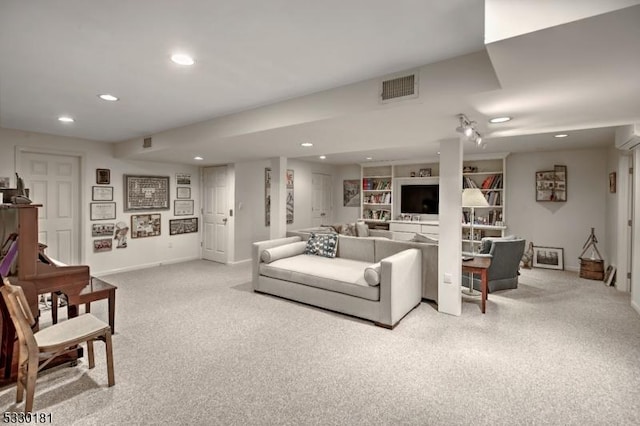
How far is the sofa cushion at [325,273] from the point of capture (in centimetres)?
353

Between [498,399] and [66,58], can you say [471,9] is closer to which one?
[498,399]

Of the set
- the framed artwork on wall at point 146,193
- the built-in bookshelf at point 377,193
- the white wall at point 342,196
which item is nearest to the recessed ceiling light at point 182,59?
the framed artwork on wall at point 146,193

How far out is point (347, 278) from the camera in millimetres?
3676

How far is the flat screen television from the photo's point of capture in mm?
6910

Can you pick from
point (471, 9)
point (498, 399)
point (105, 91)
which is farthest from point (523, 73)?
point (105, 91)

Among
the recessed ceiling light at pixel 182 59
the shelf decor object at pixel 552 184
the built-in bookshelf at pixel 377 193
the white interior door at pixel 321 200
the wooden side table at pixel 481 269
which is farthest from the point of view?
the white interior door at pixel 321 200

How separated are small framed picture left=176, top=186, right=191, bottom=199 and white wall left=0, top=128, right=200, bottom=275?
9 cm

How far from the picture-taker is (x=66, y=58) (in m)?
2.24

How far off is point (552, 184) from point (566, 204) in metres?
0.42

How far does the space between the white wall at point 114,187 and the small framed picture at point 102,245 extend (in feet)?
0.20

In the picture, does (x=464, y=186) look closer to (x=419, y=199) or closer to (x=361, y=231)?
(x=419, y=199)

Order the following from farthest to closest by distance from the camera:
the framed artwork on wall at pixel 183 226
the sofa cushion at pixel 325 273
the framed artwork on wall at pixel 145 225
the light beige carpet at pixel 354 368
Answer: the framed artwork on wall at pixel 183 226
the framed artwork on wall at pixel 145 225
the sofa cushion at pixel 325 273
the light beige carpet at pixel 354 368

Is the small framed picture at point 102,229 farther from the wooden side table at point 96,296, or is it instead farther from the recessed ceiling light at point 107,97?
the recessed ceiling light at point 107,97

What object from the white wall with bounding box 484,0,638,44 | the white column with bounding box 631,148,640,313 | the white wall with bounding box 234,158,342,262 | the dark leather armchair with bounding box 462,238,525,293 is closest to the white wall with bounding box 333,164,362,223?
the white wall with bounding box 234,158,342,262
